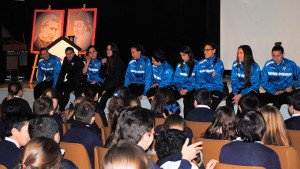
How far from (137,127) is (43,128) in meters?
0.72

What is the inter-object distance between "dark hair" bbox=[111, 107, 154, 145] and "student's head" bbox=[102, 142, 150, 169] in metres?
0.83

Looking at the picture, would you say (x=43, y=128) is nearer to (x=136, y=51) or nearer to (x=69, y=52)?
(x=136, y=51)

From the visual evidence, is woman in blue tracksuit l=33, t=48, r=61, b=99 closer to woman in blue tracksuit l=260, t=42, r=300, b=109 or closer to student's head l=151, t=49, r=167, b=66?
student's head l=151, t=49, r=167, b=66

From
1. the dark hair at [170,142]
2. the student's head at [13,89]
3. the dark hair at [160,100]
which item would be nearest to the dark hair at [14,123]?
the dark hair at [170,142]

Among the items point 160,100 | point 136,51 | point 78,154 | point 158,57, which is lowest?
point 78,154

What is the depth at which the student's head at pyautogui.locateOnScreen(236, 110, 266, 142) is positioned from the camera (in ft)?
8.52

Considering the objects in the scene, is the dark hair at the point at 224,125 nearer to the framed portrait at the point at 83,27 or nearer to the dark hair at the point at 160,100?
the dark hair at the point at 160,100

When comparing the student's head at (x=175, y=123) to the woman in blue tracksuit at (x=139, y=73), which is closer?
the student's head at (x=175, y=123)

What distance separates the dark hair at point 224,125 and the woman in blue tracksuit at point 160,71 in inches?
125

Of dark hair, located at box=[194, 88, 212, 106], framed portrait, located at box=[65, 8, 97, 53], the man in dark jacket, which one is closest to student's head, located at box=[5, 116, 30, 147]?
dark hair, located at box=[194, 88, 212, 106]

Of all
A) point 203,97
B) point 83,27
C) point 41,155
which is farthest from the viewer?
point 83,27

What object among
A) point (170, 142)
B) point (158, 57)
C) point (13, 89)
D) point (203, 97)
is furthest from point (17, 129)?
point (158, 57)

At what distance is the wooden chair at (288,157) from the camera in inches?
104

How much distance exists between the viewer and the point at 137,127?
7.91ft
